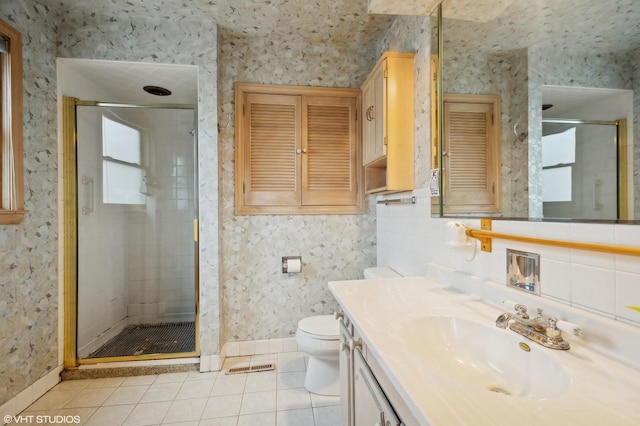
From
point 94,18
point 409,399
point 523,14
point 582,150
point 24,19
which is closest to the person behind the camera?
point 409,399

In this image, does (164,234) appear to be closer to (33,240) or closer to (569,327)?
(33,240)

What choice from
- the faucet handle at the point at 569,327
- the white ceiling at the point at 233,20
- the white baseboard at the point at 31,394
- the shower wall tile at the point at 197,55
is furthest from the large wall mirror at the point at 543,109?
the white baseboard at the point at 31,394

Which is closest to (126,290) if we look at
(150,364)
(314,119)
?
(150,364)

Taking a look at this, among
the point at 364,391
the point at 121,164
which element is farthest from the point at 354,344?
the point at 121,164

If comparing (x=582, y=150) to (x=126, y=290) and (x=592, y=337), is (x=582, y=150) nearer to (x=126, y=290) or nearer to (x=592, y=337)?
(x=592, y=337)

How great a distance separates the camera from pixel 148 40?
201 centimetres

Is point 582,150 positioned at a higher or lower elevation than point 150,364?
higher

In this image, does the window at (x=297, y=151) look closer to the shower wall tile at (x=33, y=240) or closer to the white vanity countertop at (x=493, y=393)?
the shower wall tile at (x=33, y=240)

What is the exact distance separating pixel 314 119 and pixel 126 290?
232 centimetres

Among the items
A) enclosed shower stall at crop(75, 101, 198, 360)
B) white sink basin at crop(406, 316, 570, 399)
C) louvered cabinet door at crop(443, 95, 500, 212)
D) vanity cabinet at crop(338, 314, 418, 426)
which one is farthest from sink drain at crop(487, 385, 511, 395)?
enclosed shower stall at crop(75, 101, 198, 360)

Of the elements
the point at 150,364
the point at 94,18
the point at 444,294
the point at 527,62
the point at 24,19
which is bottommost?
the point at 150,364

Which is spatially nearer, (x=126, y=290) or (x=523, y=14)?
(x=523, y=14)

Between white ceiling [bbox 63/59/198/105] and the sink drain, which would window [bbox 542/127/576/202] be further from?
white ceiling [bbox 63/59/198/105]

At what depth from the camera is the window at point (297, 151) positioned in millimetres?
2246
